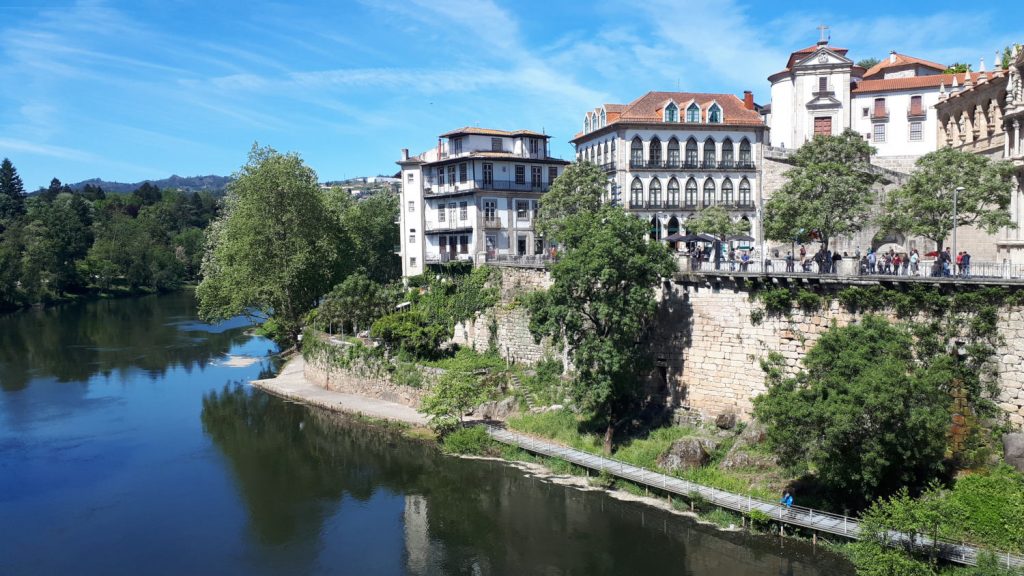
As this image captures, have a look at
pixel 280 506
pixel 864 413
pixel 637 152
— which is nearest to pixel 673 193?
pixel 637 152

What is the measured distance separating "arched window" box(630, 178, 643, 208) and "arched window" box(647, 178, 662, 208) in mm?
608

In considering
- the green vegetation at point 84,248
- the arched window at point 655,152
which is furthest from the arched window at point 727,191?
the green vegetation at point 84,248

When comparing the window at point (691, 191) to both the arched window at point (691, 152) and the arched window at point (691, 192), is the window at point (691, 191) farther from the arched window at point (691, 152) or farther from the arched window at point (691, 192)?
the arched window at point (691, 152)

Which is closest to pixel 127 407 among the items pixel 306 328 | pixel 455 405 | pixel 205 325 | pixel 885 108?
pixel 306 328

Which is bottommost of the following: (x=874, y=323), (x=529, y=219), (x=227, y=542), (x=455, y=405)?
(x=227, y=542)

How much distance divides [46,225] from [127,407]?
8092 cm

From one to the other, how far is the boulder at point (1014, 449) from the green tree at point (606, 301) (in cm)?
1339

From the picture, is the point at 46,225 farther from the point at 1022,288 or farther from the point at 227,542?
the point at 1022,288

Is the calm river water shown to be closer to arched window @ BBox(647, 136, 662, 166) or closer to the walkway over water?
the walkway over water

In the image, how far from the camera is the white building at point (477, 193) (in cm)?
5694

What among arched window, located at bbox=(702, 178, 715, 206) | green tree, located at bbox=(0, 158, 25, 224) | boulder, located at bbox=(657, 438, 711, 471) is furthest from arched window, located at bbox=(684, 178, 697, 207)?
green tree, located at bbox=(0, 158, 25, 224)

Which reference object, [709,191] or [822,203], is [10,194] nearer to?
[709,191]

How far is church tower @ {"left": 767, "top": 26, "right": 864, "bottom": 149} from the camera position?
52.0 metres

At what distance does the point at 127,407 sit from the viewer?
45781 millimetres
